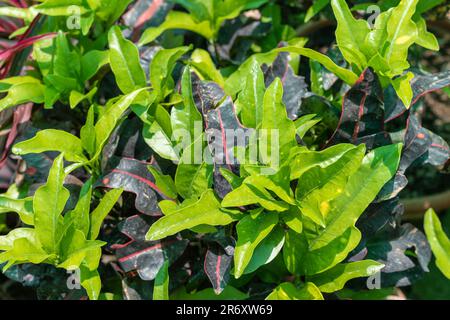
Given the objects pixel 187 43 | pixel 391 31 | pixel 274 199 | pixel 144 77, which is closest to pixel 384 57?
pixel 391 31

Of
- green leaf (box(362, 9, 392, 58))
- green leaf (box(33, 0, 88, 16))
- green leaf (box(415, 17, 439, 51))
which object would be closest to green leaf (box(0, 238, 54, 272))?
green leaf (box(33, 0, 88, 16))

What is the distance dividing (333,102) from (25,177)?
2.56 feet

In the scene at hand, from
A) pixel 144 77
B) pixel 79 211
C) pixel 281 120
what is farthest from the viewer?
pixel 144 77

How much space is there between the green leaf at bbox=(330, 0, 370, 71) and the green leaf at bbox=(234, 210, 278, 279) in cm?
37

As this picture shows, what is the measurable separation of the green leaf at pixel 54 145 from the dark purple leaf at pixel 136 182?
2.6 inches

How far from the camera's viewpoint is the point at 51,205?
3.77ft

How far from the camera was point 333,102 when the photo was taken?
138cm

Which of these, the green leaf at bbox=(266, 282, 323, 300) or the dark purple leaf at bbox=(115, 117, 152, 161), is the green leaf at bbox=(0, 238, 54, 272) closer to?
the dark purple leaf at bbox=(115, 117, 152, 161)

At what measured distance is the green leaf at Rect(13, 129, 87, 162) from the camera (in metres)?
1.21

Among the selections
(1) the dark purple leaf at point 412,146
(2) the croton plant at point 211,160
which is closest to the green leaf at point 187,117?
(2) the croton plant at point 211,160

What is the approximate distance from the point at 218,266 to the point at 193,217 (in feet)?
0.47

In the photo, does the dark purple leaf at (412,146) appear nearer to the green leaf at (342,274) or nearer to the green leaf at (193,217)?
the green leaf at (342,274)

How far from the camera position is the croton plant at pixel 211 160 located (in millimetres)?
1131

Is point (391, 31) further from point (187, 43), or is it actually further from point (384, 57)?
point (187, 43)
